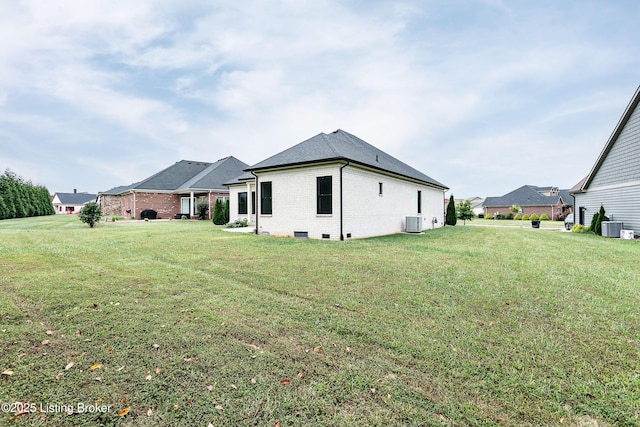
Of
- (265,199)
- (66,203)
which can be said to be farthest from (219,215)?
(66,203)

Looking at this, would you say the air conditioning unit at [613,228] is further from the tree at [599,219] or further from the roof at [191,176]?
the roof at [191,176]

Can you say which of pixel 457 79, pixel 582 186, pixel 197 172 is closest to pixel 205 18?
pixel 457 79

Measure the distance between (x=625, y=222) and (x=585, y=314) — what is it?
54.7 ft

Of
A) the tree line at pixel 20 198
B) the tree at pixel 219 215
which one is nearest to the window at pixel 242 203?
the tree at pixel 219 215

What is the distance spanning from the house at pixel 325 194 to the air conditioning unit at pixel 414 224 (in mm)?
57

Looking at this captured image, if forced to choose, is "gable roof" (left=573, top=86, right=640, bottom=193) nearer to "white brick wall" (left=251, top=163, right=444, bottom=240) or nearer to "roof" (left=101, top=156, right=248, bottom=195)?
"white brick wall" (left=251, top=163, right=444, bottom=240)

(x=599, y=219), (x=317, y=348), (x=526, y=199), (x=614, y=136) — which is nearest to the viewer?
(x=317, y=348)

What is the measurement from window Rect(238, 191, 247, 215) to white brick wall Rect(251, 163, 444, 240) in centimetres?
651

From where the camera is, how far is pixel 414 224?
626 inches

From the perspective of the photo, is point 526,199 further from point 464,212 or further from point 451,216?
point 451,216

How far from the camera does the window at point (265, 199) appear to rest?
13867 millimetres

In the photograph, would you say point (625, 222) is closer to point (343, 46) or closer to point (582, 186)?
point (582, 186)

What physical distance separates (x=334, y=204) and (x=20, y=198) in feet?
129

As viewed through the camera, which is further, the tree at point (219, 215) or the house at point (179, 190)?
the house at point (179, 190)
